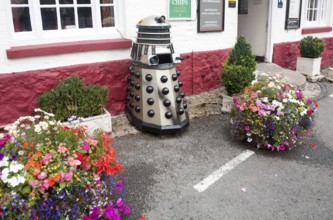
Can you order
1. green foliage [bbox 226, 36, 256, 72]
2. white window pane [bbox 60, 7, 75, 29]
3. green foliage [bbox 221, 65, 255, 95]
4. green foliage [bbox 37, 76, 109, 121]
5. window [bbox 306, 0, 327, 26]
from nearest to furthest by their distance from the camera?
green foliage [bbox 37, 76, 109, 121] < white window pane [bbox 60, 7, 75, 29] < green foliage [bbox 221, 65, 255, 95] < green foliage [bbox 226, 36, 256, 72] < window [bbox 306, 0, 327, 26]

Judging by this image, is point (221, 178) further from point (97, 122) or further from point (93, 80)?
point (93, 80)

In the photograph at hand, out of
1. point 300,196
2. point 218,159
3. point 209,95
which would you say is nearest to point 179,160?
point 218,159

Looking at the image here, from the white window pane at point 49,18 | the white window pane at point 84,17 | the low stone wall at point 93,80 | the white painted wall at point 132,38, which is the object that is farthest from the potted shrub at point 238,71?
the white window pane at point 49,18

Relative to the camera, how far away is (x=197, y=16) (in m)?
6.37

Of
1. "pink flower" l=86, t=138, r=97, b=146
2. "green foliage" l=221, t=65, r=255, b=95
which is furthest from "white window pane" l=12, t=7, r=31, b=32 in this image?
"green foliage" l=221, t=65, r=255, b=95

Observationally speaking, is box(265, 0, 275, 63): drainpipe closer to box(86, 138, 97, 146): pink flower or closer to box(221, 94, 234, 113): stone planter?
box(221, 94, 234, 113): stone planter

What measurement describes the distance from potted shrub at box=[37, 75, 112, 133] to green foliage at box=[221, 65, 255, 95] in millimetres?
2365

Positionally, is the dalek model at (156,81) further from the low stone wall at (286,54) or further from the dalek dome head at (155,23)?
the low stone wall at (286,54)

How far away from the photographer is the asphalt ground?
3.12 meters

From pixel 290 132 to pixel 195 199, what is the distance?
5.77 feet

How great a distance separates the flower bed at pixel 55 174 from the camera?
2305 mm

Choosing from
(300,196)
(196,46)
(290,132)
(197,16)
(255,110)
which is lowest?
(300,196)

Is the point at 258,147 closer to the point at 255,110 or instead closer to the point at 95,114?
the point at 255,110

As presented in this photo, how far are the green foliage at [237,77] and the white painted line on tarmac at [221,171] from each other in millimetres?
1680
